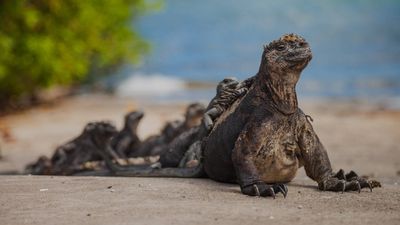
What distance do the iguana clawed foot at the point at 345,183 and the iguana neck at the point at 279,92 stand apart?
686mm

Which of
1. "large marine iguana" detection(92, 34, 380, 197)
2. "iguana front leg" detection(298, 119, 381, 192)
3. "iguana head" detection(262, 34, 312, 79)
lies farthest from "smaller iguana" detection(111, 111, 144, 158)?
"iguana head" detection(262, 34, 312, 79)

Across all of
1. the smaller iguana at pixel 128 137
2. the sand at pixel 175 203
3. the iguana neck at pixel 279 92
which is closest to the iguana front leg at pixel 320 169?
the sand at pixel 175 203

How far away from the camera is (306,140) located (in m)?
7.70

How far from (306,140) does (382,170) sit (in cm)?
391

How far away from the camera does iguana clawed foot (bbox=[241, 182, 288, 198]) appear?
708 cm

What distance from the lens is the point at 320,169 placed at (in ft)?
25.5

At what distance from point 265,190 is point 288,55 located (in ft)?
3.54

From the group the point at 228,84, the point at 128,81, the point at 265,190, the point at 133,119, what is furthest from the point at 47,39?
the point at 265,190

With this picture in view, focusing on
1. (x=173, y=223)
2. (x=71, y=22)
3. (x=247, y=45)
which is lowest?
(x=173, y=223)

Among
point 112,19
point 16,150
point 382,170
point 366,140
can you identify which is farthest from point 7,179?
point 112,19

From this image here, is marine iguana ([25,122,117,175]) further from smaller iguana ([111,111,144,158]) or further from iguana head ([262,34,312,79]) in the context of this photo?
iguana head ([262,34,312,79])

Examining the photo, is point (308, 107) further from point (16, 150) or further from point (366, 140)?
point (16, 150)

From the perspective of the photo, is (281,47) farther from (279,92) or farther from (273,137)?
(273,137)

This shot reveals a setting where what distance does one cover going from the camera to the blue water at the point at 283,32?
30.3 metres
